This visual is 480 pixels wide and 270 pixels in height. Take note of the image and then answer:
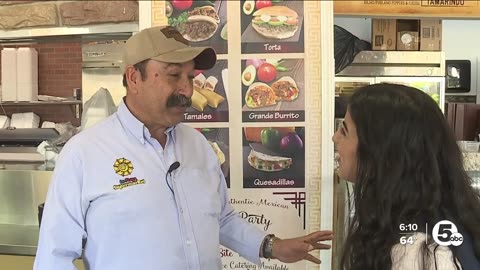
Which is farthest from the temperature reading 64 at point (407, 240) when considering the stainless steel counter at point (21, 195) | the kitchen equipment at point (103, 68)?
the stainless steel counter at point (21, 195)

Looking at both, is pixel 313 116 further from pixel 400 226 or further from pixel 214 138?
pixel 400 226

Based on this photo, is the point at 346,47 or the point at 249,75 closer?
the point at 249,75

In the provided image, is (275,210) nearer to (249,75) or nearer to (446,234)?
(249,75)

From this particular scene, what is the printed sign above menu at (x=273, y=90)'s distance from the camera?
1146 mm

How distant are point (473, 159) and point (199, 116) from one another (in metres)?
0.63

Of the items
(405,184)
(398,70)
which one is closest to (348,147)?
(405,184)

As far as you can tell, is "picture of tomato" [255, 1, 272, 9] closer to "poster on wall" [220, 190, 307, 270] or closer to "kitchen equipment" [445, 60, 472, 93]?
"poster on wall" [220, 190, 307, 270]

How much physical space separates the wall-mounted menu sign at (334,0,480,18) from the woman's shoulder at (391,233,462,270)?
664mm

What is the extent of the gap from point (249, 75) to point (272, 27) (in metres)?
0.11

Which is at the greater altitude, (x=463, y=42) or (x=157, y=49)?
(x=463, y=42)

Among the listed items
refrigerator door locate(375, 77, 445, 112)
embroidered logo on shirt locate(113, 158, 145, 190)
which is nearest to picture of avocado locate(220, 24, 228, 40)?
embroidered logo on shirt locate(113, 158, 145, 190)

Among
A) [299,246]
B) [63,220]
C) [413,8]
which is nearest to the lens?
[63,220]

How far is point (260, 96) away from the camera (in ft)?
3.80

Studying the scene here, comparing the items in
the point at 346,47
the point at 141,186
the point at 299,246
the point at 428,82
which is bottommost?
the point at 299,246
